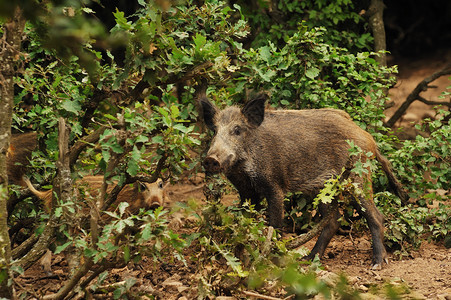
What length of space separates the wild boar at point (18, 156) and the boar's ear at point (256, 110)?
2.07 metres

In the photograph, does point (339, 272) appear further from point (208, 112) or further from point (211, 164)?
point (208, 112)

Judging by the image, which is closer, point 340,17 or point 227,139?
point 227,139

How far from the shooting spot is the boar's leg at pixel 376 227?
5.00 m

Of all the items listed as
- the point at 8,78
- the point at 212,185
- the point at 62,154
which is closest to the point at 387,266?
the point at 212,185

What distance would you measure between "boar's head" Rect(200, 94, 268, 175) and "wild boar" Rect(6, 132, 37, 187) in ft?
5.74

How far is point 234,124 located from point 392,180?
5.37 ft

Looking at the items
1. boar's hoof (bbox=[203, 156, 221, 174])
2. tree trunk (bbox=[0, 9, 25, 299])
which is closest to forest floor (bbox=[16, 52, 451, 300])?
tree trunk (bbox=[0, 9, 25, 299])

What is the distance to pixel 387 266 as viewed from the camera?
16.1 ft

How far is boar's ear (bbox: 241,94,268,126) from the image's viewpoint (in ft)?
16.9

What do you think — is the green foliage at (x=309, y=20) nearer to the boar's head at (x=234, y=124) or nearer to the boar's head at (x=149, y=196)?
the boar's head at (x=234, y=124)

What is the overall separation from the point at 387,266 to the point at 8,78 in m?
3.36

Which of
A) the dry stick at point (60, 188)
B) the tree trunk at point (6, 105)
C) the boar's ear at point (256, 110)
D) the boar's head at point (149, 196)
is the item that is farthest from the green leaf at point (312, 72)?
the tree trunk at point (6, 105)

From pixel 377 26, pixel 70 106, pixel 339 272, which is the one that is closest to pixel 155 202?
pixel 70 106

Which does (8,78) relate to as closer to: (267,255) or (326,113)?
(267,255)
